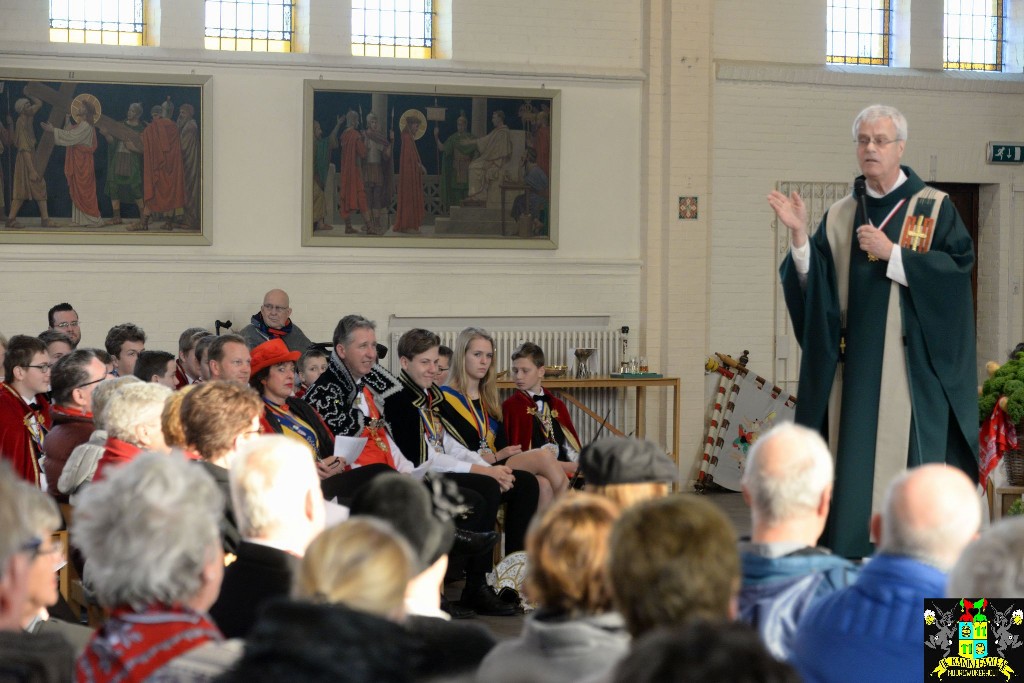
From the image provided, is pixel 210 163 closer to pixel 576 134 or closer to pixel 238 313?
pixel 238 313

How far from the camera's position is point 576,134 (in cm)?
1155

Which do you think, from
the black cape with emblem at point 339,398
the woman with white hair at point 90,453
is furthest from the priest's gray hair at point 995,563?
the black cape with emblem at point 339,398

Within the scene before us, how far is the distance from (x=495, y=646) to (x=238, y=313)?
338 inches

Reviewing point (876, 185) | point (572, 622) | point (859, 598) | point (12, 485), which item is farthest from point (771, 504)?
point (876, 185)

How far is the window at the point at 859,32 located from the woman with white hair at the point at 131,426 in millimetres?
9171

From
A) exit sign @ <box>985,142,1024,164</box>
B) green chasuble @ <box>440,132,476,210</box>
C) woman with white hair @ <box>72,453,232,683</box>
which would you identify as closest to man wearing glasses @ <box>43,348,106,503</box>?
woman with white hair @ <box>72,453,232,683</box>

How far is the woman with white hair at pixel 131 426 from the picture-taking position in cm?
458

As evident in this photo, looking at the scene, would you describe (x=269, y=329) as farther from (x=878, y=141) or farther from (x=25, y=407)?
(x=878, y=141)

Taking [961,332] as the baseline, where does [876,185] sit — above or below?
above

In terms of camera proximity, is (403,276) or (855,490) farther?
(403,276)

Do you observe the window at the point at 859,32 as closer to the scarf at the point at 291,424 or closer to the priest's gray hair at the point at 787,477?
the scarf at the point at 291,424

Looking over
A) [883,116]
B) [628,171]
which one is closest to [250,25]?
[628,171]

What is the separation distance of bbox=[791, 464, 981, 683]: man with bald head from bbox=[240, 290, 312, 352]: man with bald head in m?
8.06

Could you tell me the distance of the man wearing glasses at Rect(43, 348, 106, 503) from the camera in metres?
5.31
